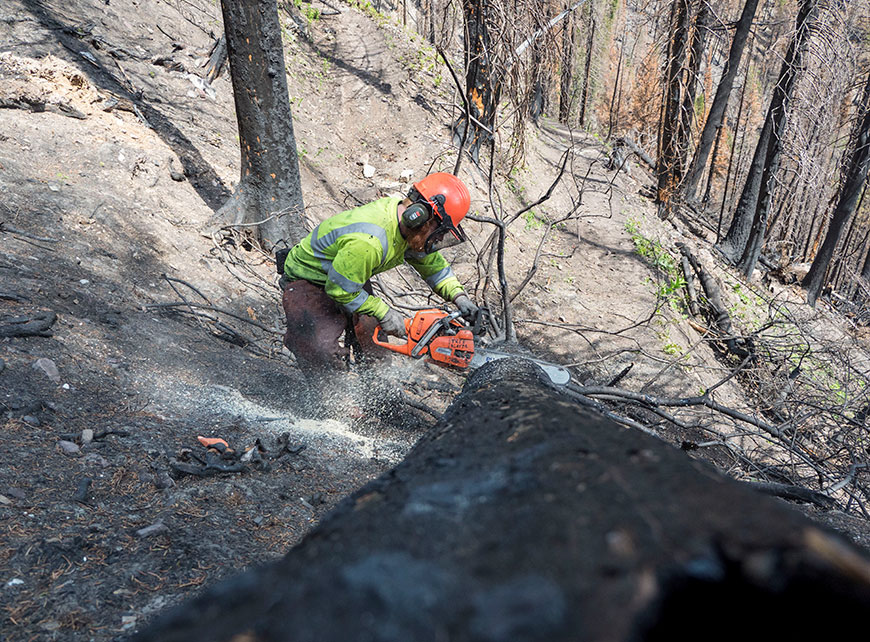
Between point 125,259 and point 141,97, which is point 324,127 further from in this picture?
point 125,259

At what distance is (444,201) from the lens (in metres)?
3.62

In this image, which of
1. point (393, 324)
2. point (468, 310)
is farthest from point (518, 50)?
point (393, 324)

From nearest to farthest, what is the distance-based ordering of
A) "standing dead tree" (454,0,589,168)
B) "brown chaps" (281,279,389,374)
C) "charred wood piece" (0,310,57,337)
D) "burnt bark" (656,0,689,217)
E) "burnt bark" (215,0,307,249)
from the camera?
"charred wood piece" (0,310,57,337), "brown chaps" (281,279,389,374), "burnt bark" (215,0,307,249), "standing dead tree" (454,0,589,168), "burnt bark" (656,0,689,217)

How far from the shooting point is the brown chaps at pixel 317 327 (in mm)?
4102

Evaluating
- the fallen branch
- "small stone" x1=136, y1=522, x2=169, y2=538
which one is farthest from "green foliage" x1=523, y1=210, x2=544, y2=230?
"small stone" x1=136, y1=522, x2=169, y2=538

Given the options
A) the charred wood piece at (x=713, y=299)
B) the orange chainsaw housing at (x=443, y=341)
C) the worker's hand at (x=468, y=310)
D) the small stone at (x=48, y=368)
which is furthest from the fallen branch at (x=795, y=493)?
the charred wood piece at (x=713, y=299)

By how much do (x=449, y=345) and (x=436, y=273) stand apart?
34.1 inches

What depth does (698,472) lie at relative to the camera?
35.0 inches

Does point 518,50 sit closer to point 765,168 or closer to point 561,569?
point 561,569

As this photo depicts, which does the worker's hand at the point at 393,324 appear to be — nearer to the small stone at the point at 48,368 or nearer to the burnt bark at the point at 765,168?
the small stone at the point at 48,368

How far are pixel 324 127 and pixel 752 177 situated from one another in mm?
8854

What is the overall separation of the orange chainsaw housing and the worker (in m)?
0.22

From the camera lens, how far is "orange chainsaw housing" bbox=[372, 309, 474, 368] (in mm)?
3525

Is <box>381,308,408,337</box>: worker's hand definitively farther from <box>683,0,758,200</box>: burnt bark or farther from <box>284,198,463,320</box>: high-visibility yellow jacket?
<box>683,0,758,200</box>: burnt bark
